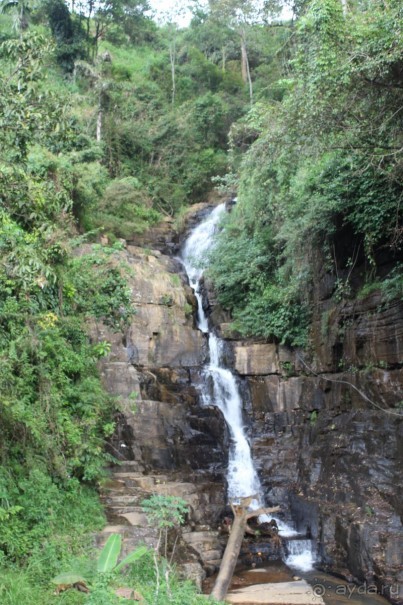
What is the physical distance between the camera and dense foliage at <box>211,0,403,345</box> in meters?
8.56

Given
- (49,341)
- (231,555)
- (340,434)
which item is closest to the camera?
(231,555)

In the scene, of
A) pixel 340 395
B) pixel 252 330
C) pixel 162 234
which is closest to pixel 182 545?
pixel 340 395

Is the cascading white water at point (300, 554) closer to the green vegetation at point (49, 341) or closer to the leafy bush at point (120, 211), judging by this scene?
the green vegetation at point (49, 341)

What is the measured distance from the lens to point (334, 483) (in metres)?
10.9

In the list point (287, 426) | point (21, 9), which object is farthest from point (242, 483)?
point (21, 9)

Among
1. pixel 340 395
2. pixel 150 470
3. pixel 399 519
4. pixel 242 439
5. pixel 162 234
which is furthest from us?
pixel 162 234

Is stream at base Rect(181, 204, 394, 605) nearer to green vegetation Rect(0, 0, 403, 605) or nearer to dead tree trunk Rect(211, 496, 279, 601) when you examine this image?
dead tree trunk Rect(211, 496, 279, 601)

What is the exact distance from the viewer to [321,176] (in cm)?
1255

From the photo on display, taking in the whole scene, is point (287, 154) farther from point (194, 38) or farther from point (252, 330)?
point (194, 38)

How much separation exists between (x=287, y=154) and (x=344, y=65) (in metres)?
2.60

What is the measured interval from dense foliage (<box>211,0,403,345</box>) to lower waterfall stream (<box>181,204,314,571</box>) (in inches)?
54.1

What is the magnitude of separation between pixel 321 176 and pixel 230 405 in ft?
23.0

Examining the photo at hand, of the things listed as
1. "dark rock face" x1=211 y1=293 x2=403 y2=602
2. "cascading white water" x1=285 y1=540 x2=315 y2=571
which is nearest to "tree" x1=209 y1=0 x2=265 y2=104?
"dark rock face" x1=211 y1=293 x2=403 y2=602

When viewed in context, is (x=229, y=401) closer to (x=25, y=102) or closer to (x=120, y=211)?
(x=120, y=211)
